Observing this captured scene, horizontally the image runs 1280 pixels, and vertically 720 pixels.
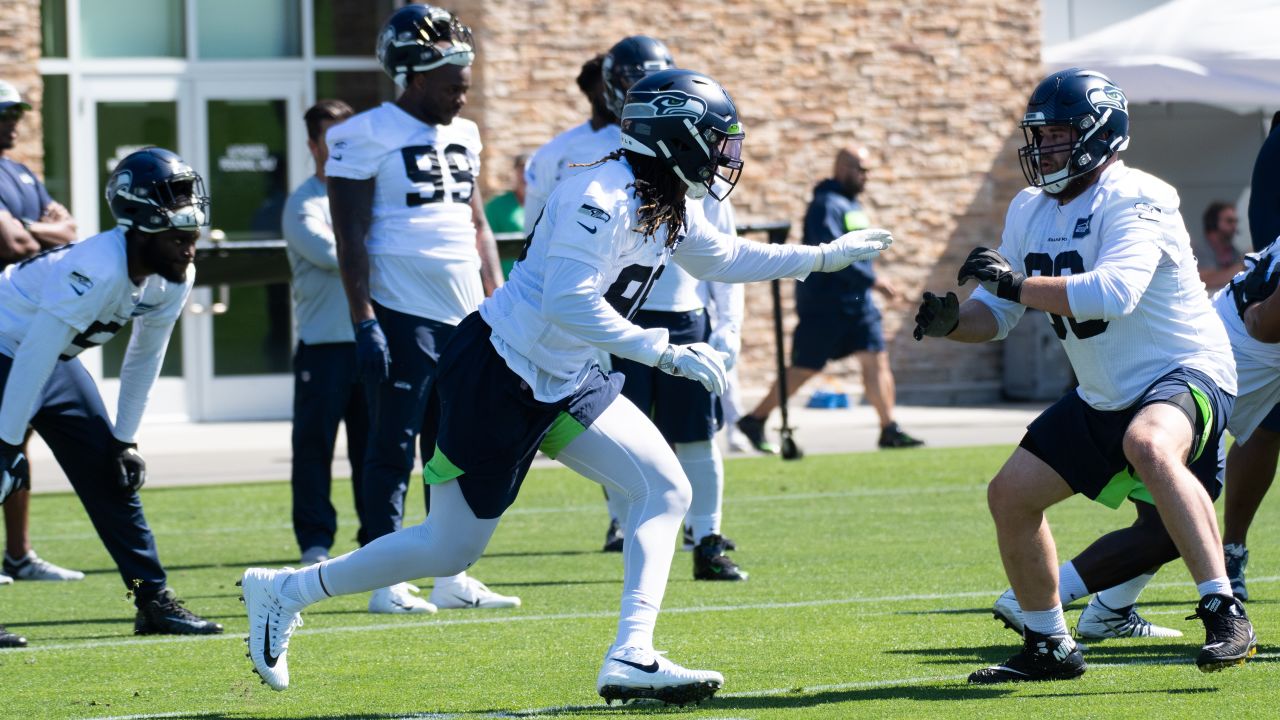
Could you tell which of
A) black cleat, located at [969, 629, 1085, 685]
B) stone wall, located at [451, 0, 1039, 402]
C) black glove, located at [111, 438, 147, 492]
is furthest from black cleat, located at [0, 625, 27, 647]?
stone wall, located at [451, 0, 1039, 402]

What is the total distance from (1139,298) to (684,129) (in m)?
1.42

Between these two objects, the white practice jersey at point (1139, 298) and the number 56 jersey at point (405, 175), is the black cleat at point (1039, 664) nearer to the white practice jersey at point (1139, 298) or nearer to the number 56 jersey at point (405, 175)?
the white practice jersey at point (1139, 298)

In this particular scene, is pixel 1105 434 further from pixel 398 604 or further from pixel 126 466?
pixel 126 466

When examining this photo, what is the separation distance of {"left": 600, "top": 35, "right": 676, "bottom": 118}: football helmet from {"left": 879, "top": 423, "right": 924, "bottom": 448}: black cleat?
244 inches

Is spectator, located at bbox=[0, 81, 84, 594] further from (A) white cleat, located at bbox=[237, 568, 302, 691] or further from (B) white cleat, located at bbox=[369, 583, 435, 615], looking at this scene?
(A) white cleat, located at bbox=[237, 568, 302, 691]

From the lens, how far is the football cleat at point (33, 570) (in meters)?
8.94

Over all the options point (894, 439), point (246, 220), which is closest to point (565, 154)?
point (894, 439)

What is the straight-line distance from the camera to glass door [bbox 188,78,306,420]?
1750 cm

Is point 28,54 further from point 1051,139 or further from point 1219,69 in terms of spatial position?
point 1051,139

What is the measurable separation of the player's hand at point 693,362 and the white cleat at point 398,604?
261 centimetres

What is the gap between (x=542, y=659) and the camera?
21.2 ft

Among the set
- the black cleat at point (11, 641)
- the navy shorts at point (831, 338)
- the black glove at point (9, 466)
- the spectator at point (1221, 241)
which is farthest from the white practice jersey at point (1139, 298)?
the spectator at point (1221, 241)

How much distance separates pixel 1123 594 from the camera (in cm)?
658

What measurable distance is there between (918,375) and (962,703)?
1324 cm
